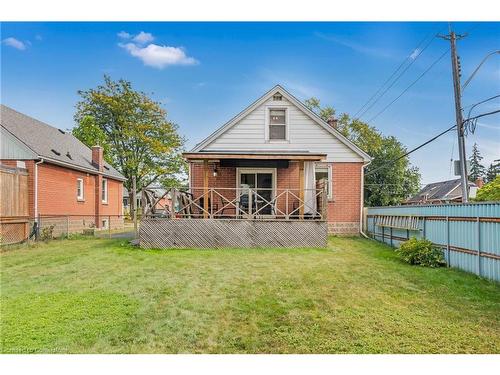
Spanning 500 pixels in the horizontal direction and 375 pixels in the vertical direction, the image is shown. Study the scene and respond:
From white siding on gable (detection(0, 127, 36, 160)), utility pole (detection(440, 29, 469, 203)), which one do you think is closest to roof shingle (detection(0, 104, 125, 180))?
white siding on gable (detection(0, 127, 36, 160))

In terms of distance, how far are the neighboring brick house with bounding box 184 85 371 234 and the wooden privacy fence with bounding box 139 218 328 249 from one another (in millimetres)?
2443

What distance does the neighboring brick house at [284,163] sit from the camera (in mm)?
12062

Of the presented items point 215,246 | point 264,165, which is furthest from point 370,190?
point 215,246

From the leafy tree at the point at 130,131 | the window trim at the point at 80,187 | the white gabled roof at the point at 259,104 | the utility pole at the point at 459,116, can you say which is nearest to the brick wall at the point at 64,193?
the window trim at the point at 80,187

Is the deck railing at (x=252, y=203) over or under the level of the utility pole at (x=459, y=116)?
under

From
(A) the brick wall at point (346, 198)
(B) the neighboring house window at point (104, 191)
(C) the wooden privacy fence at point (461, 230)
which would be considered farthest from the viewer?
(B) the neighboring house window at point (104, 191)

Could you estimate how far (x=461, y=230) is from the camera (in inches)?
254

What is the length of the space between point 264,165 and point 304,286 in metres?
6.91

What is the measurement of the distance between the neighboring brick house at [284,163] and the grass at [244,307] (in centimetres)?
506

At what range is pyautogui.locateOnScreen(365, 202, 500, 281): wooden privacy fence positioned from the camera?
219 inches

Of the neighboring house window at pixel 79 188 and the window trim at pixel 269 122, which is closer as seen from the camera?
the window trim at pixel 269 122

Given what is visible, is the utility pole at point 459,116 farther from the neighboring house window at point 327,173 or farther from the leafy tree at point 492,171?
the leafy tree at point 492,171

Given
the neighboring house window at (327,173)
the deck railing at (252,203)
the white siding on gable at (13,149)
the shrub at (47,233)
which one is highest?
the white siding on gable at (13,149)

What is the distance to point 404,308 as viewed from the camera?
4215 millimetres
